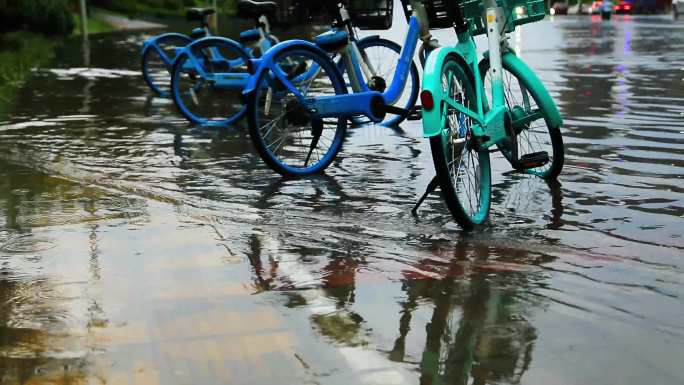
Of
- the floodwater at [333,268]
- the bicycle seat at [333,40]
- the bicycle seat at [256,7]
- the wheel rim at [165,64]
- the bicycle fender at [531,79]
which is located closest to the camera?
the floodwater at [333,268]

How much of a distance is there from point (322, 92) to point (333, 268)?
123 inches

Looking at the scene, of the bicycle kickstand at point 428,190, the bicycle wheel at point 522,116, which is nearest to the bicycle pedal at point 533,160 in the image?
the bicycle wheel at point 522,116

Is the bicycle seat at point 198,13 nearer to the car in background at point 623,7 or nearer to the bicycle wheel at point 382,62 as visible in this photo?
the bicycle wheel at point 382,62

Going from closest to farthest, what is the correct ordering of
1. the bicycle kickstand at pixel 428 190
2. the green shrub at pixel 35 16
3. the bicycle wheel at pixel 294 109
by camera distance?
1. the bicycle kickstand at pixel 428 190
2. the bicycle wheel at pixel 294 109
3. the green shrub at pixel 35 16

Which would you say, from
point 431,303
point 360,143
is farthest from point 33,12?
point 431,303

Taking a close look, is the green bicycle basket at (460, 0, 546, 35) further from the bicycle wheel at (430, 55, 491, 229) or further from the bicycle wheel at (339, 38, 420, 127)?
the bicycle wheel at (339, 38, 420, 127)

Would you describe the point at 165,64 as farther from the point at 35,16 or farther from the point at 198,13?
the point at 35,16

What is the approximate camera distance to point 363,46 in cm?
843

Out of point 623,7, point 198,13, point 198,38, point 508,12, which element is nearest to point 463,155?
point 508,12

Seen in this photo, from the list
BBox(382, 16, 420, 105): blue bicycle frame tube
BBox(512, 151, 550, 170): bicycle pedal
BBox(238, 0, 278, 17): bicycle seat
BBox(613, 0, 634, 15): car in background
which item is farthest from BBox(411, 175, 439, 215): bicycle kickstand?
BBox(613, 0, 634, 15): car in background

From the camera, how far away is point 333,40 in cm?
731

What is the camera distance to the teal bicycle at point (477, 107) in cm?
514

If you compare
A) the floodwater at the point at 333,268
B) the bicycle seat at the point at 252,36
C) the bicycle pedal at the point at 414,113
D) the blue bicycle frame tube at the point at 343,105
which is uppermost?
the bicycle seat at the point at 252,36

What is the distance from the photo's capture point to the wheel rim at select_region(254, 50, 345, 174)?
23.2 ft
